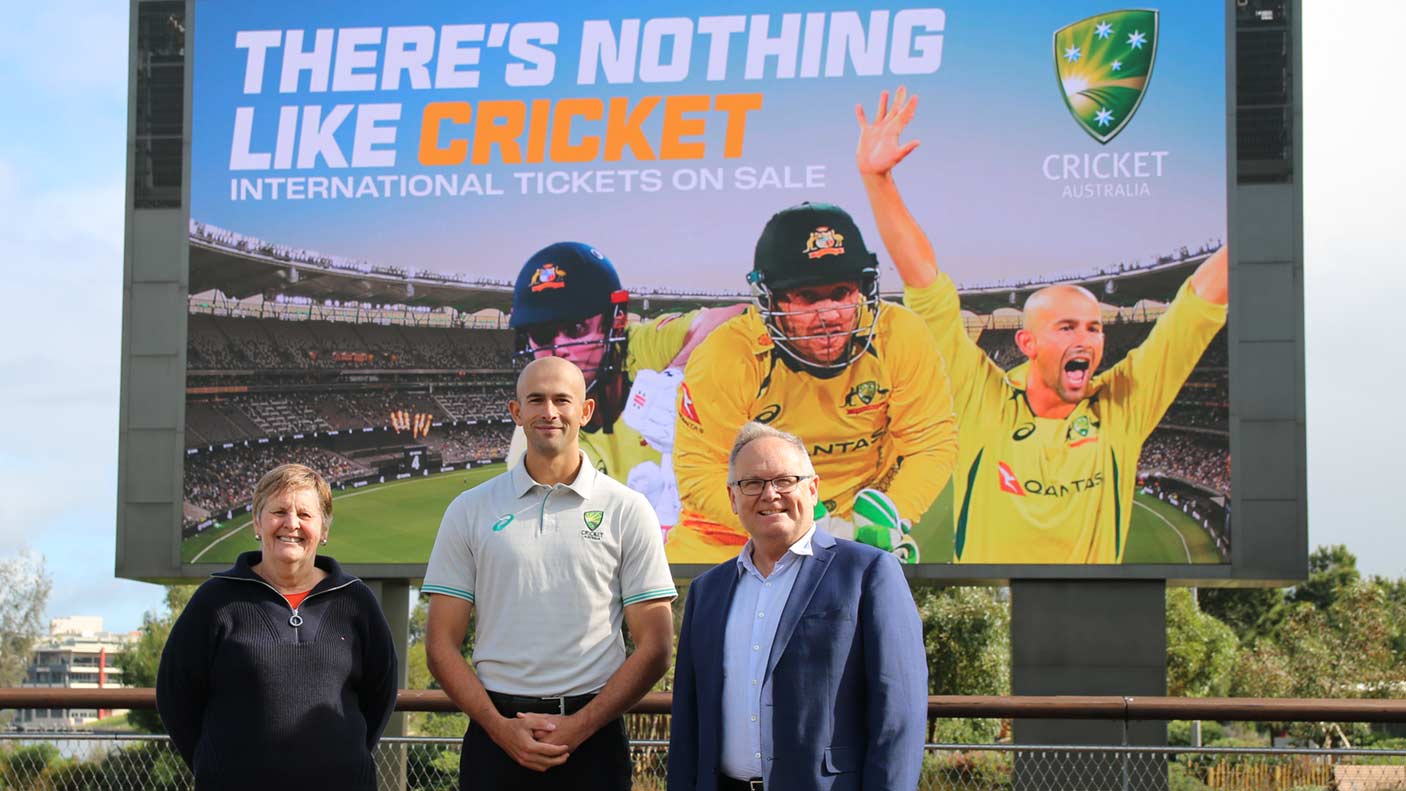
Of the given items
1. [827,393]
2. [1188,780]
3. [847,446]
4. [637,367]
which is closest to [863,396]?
[827,393]

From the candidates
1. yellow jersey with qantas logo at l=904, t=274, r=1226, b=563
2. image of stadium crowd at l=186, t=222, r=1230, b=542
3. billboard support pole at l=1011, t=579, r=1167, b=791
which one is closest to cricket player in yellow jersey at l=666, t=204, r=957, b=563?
yellow jersey with qantas logo at l=904, t=274, r=1226, b=563

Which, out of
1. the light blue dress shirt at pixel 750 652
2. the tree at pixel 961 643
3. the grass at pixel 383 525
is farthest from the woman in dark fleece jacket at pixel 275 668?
the tree at pixel 961 643

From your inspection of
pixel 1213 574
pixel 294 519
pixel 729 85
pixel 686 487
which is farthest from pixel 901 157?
pixel 294 519

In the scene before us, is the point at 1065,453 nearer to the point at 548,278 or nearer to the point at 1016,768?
the point at 548,278

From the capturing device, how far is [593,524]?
3.20 meters

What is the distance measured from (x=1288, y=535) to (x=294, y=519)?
7.69 meters

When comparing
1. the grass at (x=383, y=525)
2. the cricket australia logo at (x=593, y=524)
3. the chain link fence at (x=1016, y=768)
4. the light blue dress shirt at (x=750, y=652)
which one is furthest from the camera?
the grass at (x=383, y=525)

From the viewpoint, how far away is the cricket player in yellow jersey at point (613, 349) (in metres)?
9.68

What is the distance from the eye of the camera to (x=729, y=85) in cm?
1002

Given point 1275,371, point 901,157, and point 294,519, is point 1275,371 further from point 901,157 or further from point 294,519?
point 294,519

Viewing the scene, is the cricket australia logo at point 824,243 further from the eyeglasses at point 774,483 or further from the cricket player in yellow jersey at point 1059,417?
the eyeglasses at point 774,483

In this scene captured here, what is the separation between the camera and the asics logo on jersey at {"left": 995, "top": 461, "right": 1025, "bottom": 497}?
941cm

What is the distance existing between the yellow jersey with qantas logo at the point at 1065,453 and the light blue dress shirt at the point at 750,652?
673 cm

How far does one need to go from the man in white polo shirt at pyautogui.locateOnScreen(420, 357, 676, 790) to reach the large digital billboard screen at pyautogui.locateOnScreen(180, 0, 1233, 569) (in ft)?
20.7
